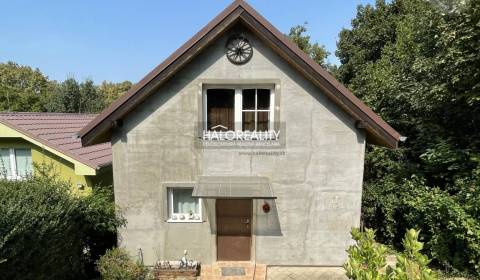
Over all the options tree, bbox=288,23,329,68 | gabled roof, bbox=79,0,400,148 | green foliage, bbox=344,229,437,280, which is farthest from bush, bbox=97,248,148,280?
tree, bbox=288,23,329,68

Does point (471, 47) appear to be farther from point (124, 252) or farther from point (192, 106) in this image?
point (124, 252)

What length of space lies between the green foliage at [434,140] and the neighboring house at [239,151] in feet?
12.4

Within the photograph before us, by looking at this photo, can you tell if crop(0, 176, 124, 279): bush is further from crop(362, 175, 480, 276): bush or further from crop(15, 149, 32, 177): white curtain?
crop(362, 175, 480, 276): bush

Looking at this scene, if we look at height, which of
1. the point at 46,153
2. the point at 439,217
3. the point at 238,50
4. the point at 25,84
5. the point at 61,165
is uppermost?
the point at 25,84

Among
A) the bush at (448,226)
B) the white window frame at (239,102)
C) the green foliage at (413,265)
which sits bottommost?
the bush at (448,226)

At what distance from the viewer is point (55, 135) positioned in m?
15.3

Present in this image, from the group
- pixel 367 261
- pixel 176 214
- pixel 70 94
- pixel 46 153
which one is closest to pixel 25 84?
pixel 70 94

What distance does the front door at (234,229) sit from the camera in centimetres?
1148

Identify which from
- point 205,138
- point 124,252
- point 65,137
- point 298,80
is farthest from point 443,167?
point 65,137

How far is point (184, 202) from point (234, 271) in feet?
11.0

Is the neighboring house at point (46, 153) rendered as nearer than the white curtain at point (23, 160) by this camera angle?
Yes

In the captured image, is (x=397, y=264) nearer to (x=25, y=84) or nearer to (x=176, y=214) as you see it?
(x=176, y=214)

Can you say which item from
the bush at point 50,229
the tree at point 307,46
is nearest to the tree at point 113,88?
the tree at point 307,46

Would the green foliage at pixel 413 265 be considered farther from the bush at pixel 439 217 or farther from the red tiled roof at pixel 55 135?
the red tiled roof at pixel 55 135
